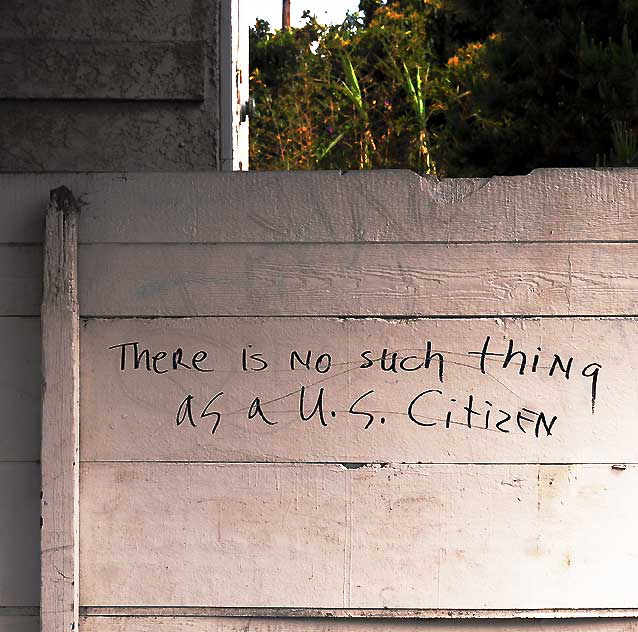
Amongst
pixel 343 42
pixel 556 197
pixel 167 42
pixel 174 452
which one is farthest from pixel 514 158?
pixel 343 42

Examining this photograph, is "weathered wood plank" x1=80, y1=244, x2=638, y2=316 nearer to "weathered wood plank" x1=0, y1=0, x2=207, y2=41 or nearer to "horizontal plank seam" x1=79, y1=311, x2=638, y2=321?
"horizontal plank seam" x1=79, y1=311, x2=638, y2=321

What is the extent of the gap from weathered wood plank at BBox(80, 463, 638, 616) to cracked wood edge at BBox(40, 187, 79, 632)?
5 centimetres

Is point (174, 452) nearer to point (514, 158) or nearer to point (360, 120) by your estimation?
point (514, 158)

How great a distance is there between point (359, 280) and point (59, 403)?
66cm

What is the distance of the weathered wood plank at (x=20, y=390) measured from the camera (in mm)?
1808

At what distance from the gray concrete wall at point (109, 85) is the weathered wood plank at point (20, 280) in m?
0.88

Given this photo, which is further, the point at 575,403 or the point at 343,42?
the point at 343,42

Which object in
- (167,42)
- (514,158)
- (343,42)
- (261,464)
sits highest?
(343,42)

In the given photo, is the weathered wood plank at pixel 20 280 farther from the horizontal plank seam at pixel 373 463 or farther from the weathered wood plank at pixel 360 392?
the horizontal plank seam at pixel 373 463

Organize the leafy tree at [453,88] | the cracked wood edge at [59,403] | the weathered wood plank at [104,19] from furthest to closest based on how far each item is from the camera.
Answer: the leafy tree at [453,88]
the weathered wood plank at [104,19]
the cracked wood edge at [59,403]

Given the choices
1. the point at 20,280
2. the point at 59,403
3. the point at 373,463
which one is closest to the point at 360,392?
the point at 373,463

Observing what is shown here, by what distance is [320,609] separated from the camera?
1824 millimetres

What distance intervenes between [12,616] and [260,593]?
524 mm

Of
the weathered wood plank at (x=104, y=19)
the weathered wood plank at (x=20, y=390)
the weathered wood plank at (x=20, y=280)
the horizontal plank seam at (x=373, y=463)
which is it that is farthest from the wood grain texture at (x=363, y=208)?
the weathered wood plank at (x=104, y=19)
